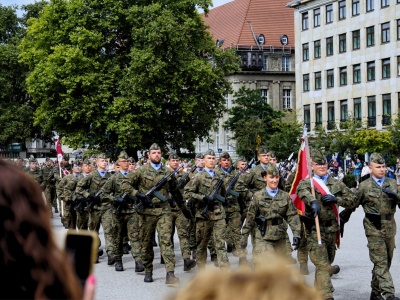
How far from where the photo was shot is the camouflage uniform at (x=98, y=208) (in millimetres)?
16203

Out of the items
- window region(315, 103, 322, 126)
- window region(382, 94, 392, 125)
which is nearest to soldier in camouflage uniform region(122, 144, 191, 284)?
window region(382, 94, 392, 125)

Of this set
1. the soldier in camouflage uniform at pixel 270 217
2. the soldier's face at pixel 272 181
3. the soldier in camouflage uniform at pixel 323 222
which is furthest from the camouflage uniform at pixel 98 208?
the soldier in camouflage uniform at pixel 323 222

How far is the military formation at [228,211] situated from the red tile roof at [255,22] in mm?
73081

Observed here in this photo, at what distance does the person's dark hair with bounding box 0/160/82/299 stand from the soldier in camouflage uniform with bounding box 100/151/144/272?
12521 mm

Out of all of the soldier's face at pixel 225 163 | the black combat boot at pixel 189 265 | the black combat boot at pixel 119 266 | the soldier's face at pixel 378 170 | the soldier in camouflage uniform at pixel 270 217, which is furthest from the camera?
the soldier's face at pixel 225 163

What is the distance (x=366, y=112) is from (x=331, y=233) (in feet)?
187

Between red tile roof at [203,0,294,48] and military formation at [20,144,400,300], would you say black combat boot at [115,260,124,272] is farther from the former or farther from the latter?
red tile roof at [203,0,294,48]

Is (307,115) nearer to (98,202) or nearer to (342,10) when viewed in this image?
(342,10)

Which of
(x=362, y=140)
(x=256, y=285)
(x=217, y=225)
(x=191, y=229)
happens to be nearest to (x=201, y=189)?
(x=217, y=225)

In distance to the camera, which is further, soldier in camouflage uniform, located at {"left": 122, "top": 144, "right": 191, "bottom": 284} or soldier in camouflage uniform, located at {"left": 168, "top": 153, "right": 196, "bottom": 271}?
soldier in camouflage uniform, located at {"left": 168, "top": 153, "right": 196, "bottom": 271}

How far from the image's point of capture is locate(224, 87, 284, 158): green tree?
64938mm

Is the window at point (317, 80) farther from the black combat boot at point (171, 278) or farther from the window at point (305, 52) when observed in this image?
the black combat boot at point (171, 278)

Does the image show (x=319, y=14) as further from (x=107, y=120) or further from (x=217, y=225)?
(x=217, y=225)

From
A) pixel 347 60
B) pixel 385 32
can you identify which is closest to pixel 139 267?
pixel 385 32
